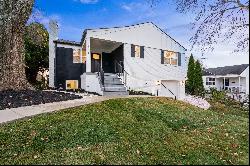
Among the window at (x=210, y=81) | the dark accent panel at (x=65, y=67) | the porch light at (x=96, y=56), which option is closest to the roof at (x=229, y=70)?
the window at (x=210, y=81)

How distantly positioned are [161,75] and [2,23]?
14369mm

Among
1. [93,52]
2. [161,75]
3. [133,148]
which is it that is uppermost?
[93,52]

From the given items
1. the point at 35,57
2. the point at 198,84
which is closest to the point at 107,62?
the point at 35,57

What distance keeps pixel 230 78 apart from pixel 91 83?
3383 cm

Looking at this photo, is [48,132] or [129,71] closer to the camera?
[48,132]

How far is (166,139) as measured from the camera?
803cm

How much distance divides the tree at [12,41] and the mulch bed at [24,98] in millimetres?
1140

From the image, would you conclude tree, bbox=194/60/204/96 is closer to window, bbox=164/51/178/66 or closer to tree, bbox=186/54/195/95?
tree, bbox=186/54/195/95

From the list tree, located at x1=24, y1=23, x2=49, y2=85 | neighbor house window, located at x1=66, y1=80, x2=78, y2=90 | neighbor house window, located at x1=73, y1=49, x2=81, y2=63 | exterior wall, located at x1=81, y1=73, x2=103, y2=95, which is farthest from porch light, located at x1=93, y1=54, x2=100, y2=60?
tree, located at x1=24, y1=23, x2=49, y2=85

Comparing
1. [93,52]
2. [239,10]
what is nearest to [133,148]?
[239,10]

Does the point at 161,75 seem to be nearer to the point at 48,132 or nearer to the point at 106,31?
the point at 106,31

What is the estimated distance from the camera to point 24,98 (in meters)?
13.6

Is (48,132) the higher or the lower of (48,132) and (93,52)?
the lower

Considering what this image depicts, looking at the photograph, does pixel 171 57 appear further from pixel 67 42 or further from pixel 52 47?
pixel 52 47
